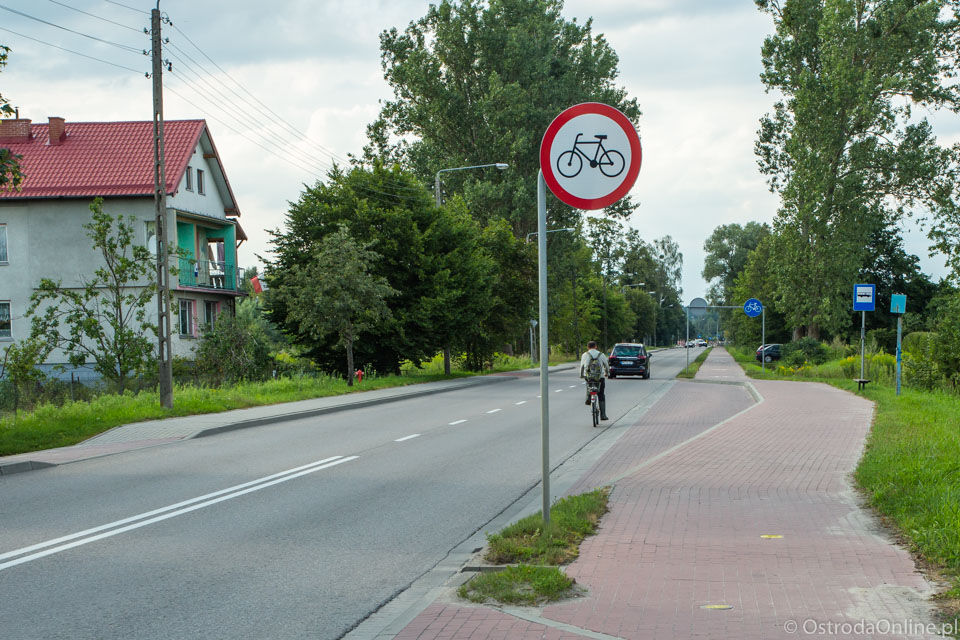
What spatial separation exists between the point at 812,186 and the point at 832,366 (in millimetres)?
9297

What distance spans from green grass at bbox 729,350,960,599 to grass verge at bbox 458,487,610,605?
2200 mm

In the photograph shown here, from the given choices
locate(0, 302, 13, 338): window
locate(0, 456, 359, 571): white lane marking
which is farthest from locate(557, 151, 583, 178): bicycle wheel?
locate(0, 302, 13, 338): window

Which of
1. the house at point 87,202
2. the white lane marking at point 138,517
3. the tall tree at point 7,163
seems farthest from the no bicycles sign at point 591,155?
the house at point 87,202

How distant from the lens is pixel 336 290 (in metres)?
27.2

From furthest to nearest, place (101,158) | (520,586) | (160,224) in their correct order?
(101,158)
(160,224)
(520,586)

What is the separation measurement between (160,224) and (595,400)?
31.0 feet

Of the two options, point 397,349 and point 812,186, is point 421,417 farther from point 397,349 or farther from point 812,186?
point 812,186

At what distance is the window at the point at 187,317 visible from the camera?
3638 cm

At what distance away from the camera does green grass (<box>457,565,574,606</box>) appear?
4.89 m

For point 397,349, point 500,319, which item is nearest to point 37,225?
point 397,349

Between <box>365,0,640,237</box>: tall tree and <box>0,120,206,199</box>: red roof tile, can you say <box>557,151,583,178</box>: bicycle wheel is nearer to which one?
<box>0,120,206,199</box>: red roof tile

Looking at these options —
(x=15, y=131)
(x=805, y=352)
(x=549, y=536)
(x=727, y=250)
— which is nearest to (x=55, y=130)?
(x=15, y=131)

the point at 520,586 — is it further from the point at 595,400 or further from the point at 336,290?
the point at 336,290

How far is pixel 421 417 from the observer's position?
18.8 m
